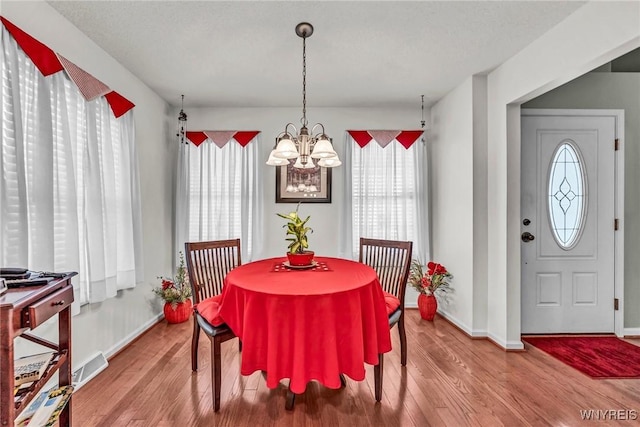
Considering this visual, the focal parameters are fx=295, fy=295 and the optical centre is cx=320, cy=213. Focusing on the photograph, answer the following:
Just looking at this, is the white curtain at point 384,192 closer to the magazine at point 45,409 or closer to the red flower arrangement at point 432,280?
the red flower arrangement at point 432,280

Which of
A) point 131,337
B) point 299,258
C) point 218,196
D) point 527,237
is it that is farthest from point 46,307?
point 527,237

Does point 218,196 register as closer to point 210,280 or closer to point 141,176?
point 141,176

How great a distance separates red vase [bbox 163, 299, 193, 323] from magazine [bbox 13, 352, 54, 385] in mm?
1798

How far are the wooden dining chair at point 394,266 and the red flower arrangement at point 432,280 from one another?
95 cm

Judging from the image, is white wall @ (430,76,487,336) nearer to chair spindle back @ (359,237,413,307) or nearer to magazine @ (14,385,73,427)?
chair spindle back @ (359,237,413,307)

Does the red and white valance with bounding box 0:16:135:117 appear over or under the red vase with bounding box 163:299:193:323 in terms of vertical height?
over

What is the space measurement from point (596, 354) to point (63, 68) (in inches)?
181

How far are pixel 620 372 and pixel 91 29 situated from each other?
4.64 m

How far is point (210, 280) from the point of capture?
2340 millimetres

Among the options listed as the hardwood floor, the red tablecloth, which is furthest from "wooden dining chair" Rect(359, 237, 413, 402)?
the red tablecloth

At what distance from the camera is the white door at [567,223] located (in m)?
2.85

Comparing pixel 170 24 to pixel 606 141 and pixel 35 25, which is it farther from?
pixel 606 141

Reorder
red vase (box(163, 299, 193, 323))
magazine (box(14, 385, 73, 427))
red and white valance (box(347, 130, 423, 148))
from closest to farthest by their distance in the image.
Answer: magazine (box(14, 385, 73, 427)) < red vase (box(163, 299, 193, 323)) < red and white valance (box(347, 130, 423, 148))

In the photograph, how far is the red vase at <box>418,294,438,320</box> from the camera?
3266 mm
